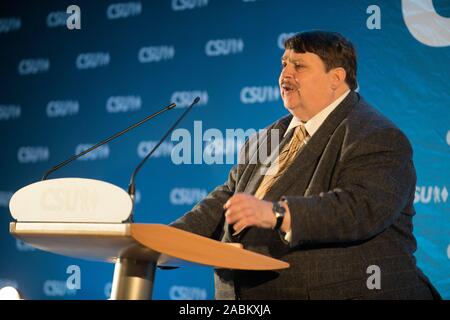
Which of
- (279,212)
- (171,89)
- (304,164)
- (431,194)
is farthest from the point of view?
(171,89)

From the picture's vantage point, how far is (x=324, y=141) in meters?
2.30

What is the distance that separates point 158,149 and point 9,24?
5.12ft

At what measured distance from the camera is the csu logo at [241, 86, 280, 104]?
370cm

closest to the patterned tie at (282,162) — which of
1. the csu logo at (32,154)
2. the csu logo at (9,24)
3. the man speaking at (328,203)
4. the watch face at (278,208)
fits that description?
the man speaking at (328,203)

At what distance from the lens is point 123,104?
422 cm

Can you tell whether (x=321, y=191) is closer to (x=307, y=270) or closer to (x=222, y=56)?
(x=307, y=270)

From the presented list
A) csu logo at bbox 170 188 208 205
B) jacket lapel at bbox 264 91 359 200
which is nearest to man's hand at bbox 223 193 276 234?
jacket lapel at bbox 264 91 359 200

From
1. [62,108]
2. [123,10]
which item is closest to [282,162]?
[123,10]

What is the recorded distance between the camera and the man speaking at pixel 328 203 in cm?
194

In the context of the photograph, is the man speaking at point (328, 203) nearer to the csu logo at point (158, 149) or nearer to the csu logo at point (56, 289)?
the csu logo at point (158, 149)

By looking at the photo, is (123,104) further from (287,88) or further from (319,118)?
(319,118)

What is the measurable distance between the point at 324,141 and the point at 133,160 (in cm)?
205

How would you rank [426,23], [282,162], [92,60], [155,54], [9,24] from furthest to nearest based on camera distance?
[9,24]
[92,60]
[155,54]
[426,23]
[282,162]
